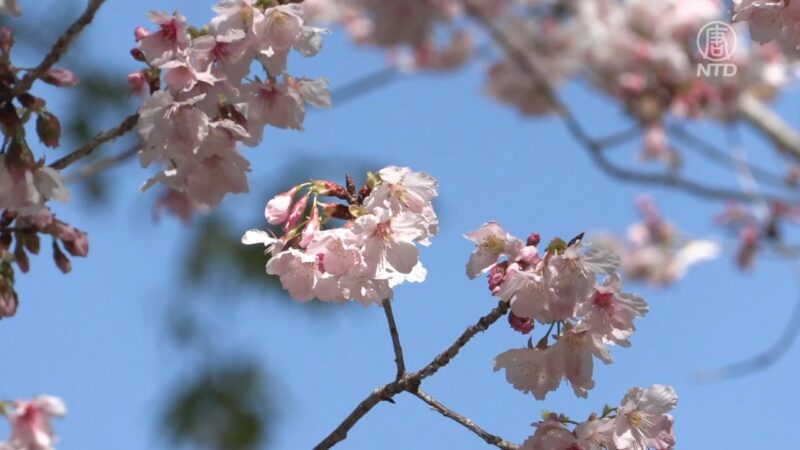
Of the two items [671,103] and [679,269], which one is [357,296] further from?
[679,269]

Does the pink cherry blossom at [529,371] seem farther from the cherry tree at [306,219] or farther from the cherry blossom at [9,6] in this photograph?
the cherry blossom at [9,6]

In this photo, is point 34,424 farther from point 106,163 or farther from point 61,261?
point 106,163

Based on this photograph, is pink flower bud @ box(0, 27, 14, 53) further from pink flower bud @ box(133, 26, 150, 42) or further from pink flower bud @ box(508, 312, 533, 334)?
pink flower bud @ box(508, 312, 533, 334)

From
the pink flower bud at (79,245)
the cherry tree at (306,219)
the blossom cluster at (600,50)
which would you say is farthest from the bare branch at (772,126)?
the pink flower bud at (79,245)

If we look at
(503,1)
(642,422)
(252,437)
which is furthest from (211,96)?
(503,1)

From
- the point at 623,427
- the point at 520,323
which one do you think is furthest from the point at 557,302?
the point at 623,427

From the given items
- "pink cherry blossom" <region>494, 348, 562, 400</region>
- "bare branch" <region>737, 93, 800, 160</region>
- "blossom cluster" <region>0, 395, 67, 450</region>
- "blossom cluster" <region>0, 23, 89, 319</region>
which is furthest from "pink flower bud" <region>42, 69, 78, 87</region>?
"bare branch" <region>737, 93, 800, 160</region>
